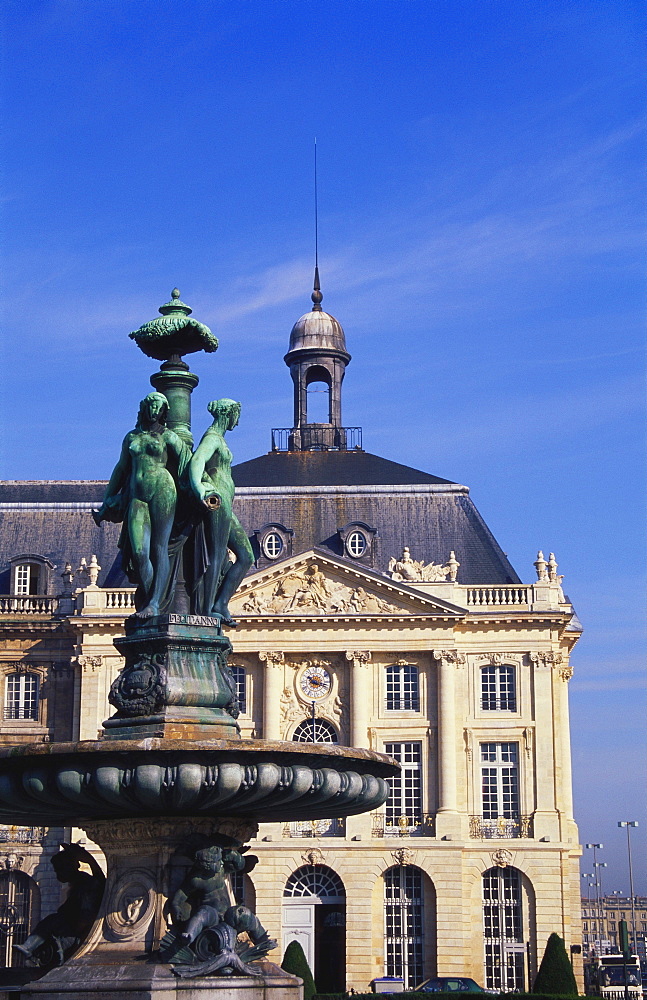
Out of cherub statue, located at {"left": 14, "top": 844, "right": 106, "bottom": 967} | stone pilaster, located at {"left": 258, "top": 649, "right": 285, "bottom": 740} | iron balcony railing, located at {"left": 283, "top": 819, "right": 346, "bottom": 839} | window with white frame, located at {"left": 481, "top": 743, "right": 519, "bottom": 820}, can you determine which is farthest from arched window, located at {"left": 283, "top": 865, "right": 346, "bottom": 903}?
cherub statue, located at {"left": 14, "top": 844, "right": 106, "bottom": 967}

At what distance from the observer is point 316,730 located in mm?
61281

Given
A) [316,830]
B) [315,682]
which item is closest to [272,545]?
[315,682]

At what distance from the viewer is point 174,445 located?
55.1 feet

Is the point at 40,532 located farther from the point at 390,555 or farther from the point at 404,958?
the point at 404,958

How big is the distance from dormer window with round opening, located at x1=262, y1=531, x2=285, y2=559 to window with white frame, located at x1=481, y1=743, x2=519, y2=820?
10.7m

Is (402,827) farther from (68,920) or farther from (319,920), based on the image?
(68,920)

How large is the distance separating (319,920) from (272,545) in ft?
46.5

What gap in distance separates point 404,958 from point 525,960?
4327mm

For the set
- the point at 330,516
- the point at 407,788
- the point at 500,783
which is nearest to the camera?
the point at 407,788

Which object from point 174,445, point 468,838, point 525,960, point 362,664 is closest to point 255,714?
point 362,664

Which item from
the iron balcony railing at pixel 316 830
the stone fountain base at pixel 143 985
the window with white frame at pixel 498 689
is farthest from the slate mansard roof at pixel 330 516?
the stone fountain base at pixel 143 985

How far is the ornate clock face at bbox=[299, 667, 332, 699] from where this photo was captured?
61.4 m

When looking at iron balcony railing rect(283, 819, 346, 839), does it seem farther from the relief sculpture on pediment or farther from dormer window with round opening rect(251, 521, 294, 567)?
dormer window with round opening rect(251, 521, 294, 567)

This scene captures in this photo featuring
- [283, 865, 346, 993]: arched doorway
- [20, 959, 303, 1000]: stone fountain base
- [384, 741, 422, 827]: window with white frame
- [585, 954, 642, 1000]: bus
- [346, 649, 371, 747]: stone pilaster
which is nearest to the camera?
[20, 959, 303, 1000]: stone fountain base
